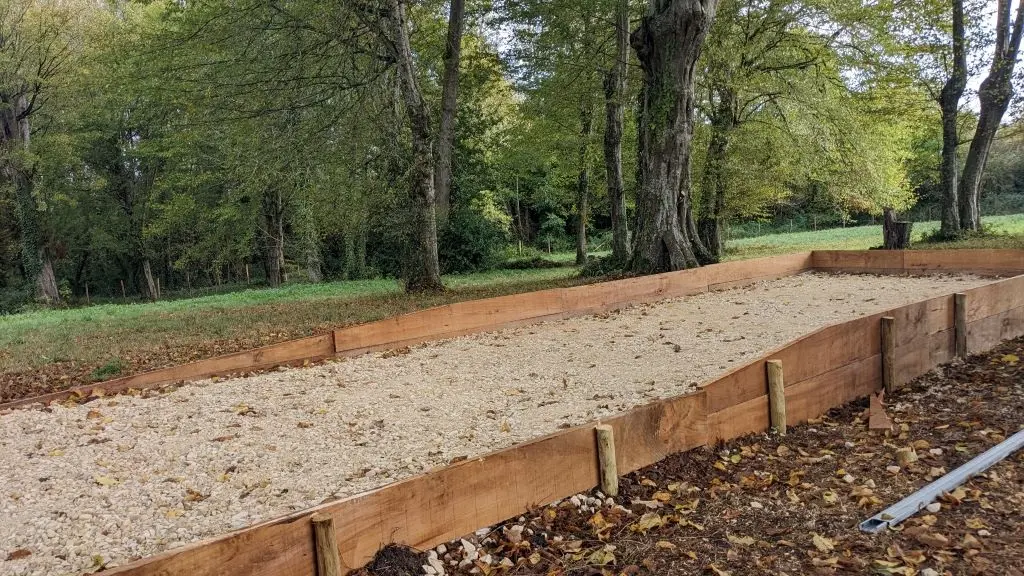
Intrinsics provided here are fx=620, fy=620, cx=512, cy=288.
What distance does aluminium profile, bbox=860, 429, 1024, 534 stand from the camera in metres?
3.07

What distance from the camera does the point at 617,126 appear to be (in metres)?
14.5

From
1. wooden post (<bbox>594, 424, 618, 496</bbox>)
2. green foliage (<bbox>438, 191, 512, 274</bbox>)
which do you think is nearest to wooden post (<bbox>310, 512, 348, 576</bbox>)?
wooden post (<bbox>594, 424, 618, 496</bbox>)

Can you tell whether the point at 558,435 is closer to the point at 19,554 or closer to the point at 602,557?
the point at 602,557

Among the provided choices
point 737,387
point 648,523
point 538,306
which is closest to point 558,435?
point 648,523

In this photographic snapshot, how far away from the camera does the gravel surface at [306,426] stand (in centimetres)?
313

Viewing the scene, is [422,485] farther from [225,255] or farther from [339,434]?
[225,255]

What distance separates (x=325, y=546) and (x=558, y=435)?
1.34 m

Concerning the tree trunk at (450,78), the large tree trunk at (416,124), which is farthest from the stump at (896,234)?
the large tree trunk at (416,124)

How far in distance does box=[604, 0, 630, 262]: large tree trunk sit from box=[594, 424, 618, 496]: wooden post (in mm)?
9644

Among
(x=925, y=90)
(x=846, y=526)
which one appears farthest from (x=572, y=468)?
(x=925, y=90)

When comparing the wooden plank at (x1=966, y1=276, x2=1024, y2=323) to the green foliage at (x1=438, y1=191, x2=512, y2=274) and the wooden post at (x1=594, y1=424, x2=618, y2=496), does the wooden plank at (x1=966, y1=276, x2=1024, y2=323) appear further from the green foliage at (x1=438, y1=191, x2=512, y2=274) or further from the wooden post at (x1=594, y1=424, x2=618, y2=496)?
the green foliage at (x1=438, y1=191, x2=512, y2=274)

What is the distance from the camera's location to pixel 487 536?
10.0 ft

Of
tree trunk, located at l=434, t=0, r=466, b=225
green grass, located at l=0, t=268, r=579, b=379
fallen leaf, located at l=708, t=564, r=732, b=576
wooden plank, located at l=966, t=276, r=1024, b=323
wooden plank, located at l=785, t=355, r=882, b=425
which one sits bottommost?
fallen leaf, located at l=708, t=564, r=732, b=576

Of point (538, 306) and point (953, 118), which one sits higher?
point (953, 118)
